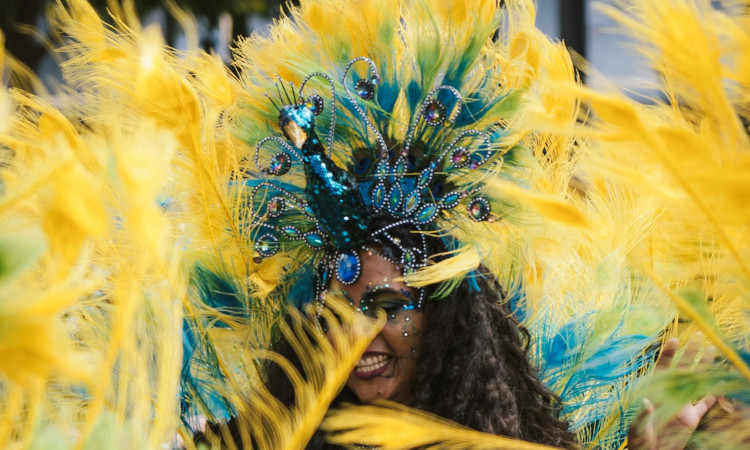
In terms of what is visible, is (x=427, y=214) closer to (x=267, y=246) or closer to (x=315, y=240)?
(x=315, y=240)

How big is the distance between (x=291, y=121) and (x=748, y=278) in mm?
1006

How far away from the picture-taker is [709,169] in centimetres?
104

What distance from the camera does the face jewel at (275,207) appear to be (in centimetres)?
196

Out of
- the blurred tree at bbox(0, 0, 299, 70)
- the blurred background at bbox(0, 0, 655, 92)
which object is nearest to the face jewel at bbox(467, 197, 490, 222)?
the blurred background at bbox(0, 0, 655, 92)

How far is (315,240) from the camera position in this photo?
1.90 m

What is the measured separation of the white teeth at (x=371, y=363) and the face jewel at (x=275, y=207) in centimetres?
39

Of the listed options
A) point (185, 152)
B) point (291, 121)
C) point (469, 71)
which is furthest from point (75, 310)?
point (469, 71)

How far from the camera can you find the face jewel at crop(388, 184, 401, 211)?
188 cm

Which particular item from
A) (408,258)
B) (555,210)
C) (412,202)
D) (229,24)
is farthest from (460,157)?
(229,24)

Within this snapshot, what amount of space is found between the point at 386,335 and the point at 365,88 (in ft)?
1.77

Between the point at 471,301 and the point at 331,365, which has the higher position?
the point at 331,365

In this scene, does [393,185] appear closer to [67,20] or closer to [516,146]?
[516,146]

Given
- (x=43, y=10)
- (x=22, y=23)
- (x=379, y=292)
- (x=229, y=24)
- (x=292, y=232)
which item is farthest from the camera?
(x=229, y=24)

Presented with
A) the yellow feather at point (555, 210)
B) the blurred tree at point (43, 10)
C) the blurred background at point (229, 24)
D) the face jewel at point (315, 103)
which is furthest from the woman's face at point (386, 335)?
the blurred tree at point (43, 10)
